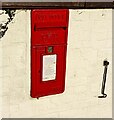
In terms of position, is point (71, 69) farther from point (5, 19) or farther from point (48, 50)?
point (5, 19)

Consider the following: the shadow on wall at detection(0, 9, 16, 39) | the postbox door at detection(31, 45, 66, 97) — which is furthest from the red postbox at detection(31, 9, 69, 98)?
the shadow on wall at detection(0, 9, 16, 39)

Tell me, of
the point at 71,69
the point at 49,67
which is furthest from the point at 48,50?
the point at 71,69

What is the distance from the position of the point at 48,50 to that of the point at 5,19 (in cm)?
36

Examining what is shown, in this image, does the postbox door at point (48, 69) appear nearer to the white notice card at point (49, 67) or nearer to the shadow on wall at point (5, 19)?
the white notice card at point (49, 67)

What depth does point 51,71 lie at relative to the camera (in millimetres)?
1972

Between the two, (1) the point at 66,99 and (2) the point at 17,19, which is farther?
(1) the point at 66,99

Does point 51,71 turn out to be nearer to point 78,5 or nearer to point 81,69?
point 81,69

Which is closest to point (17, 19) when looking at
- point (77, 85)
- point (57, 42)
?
point (57, 42)

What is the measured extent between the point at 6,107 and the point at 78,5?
35.9 inches

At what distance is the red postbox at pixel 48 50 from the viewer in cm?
185

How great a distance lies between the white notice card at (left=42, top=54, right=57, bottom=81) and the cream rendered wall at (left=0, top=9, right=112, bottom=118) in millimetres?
120

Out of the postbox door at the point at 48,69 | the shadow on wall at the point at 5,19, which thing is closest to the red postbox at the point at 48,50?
the postbox door at the point at 48,69

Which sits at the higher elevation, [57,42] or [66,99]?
[57,42]

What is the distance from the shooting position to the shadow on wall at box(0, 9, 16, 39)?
1.81 metres
